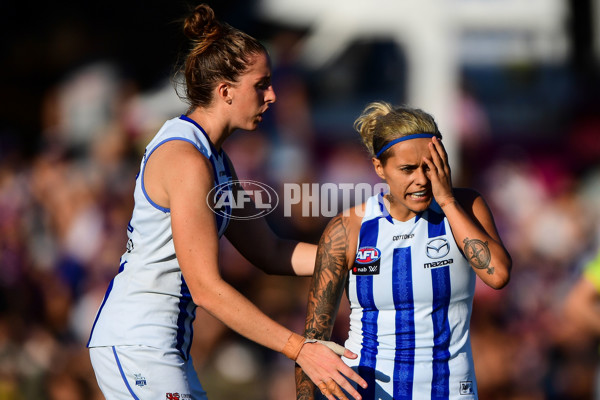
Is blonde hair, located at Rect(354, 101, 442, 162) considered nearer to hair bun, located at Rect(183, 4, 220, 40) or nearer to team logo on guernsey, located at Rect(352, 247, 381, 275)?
team logo on guernsey, located at Rect(352, 247, 381, 275)

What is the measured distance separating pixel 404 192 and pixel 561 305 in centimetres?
407

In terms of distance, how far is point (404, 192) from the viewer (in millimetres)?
Result: 3328

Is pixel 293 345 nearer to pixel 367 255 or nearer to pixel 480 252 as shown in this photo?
pixel 367 255

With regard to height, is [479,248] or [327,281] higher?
[479,248]

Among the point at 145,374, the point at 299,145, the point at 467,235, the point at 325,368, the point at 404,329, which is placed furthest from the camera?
the point at 299,145

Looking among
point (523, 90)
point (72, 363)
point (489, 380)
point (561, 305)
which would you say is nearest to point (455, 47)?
point (523, 90)

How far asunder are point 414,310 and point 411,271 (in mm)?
167

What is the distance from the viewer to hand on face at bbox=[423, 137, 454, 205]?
3205mm

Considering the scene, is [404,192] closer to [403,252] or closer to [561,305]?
[403,252]

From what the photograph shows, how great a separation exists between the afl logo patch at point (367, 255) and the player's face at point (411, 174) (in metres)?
0.24

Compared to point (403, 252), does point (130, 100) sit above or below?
above

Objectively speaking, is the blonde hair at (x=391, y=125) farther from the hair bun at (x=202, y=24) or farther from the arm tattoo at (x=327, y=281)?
the hair bun at (x=202, y=24)

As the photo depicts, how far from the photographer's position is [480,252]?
3.20m

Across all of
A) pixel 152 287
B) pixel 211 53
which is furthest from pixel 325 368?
pixel 211 53
